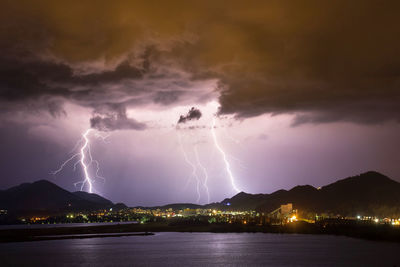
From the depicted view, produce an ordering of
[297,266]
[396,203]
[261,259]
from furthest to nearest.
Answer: [396,203] < [261,259] < [297,266]

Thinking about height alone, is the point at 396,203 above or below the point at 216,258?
above

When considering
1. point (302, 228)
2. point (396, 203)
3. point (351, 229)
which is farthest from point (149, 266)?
point (396, 203)

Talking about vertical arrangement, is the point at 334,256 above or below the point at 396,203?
below

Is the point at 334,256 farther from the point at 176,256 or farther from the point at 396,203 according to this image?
the point at 396,203

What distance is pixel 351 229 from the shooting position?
107 metres

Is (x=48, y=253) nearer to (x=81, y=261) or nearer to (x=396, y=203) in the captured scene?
(x=81, y=261)

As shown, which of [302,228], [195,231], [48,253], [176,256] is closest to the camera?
[176,256]

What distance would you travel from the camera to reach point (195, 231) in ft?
462

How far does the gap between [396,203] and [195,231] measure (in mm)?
74527

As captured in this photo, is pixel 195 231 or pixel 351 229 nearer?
pixel 351 229

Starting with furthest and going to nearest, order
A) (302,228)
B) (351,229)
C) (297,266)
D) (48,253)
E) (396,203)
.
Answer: (396,203) → (302,228) → (351,229) → (48,253) → (297,266)

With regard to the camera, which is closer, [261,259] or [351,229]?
[261,259]

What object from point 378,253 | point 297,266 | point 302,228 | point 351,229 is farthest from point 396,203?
point 297,266

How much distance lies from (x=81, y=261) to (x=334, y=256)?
103 feet
